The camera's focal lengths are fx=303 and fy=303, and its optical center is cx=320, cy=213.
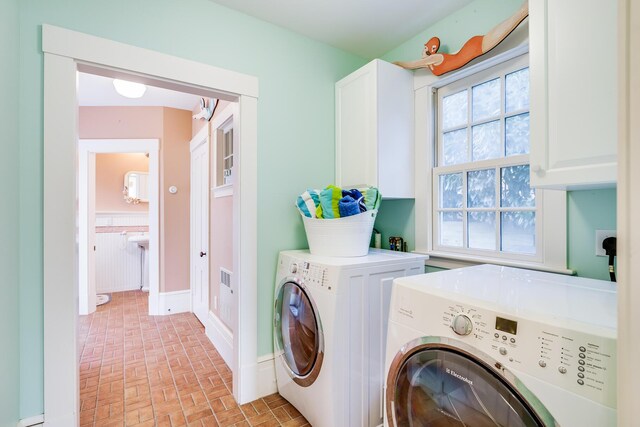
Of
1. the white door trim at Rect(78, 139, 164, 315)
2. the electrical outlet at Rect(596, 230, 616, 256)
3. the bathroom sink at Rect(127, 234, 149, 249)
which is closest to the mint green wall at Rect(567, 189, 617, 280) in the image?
the electrical outlet at Rect(596, 230, 616, 256)

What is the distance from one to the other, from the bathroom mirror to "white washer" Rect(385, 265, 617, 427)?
16.4 feet

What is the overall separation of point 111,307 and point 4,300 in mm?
3111

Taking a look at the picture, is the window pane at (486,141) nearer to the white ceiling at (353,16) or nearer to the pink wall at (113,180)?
the white ceiling at (353,16)

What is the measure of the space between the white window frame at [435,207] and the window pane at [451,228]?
51mm

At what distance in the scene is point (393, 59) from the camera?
2393mm

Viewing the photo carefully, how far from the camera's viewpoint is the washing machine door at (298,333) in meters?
1.60

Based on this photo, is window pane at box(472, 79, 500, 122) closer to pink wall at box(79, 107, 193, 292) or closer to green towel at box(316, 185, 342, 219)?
green towel at box(316, 185, 342, 219)

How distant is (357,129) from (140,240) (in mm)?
Answer: 3877

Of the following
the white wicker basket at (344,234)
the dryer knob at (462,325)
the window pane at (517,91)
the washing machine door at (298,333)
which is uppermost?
the window pane at (517,91)

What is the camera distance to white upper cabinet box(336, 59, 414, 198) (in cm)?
201

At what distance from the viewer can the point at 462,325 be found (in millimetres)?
897

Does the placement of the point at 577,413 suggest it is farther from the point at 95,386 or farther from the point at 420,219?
the point at 95,386

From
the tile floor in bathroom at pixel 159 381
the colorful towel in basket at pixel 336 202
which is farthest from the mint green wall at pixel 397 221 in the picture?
the tile floor in bathroom at pixel 159 381

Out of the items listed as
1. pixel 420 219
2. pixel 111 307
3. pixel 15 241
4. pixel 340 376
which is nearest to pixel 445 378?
pixel 340 376
